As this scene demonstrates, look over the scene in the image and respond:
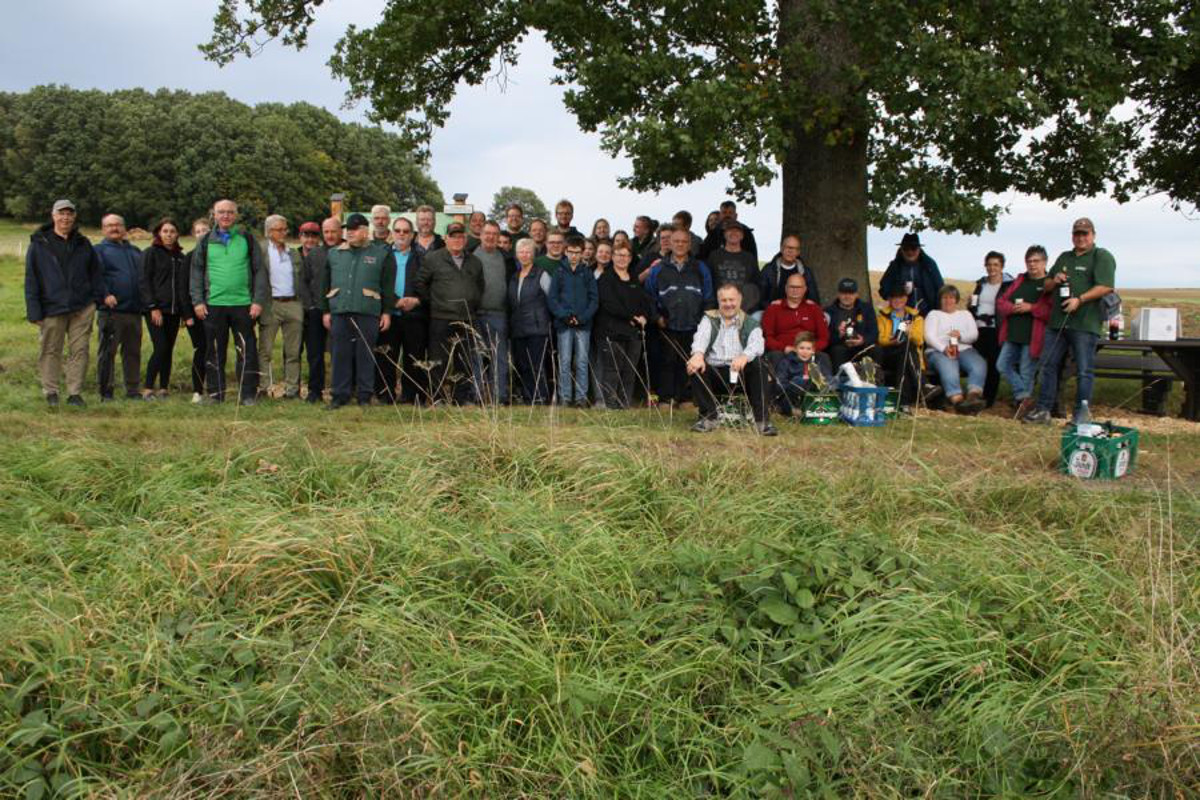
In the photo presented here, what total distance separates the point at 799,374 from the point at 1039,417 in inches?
105

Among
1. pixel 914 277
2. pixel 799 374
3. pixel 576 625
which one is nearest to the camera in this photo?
pixel 576 625

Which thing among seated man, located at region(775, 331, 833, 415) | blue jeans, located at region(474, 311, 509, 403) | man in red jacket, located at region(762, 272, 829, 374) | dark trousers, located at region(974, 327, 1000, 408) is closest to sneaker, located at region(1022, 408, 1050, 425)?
dark trousers, located at region(974, 327, 1000, 408)

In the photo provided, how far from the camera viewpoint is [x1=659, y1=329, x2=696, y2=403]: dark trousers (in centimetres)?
1077

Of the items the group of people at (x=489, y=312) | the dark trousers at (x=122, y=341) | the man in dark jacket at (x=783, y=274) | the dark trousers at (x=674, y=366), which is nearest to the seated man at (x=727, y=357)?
the group of people at (x=489, y=312)

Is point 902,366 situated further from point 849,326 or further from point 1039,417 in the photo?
point 1039,417

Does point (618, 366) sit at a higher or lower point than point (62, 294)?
lower

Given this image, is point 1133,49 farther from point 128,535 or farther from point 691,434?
point 128,535

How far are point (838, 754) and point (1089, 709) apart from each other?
1.06 meters

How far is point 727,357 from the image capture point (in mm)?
9281

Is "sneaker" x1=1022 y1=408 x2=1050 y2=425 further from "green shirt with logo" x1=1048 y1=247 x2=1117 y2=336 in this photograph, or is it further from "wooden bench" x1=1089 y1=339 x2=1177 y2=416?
"wooden bench" x1=1089 y1=339 x2=1177 y2=416

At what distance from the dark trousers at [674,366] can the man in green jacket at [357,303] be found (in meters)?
3.03

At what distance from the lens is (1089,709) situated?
390 cm

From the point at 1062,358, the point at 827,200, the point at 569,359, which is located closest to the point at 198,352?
the point at 569,359

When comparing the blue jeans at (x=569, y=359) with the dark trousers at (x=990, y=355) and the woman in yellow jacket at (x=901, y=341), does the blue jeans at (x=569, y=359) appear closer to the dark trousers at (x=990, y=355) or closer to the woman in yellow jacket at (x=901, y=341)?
the woman in yellow jacket at (x=901, y=341)
